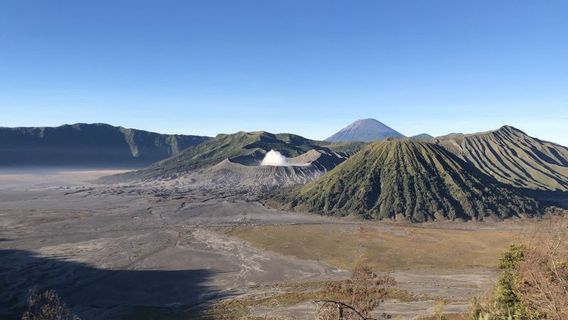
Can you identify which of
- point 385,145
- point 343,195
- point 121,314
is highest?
point 385,145

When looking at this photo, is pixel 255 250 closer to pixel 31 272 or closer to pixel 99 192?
pixel 31 272

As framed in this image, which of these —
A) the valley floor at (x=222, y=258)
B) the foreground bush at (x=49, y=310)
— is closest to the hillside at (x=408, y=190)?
the valley floor at (x=222, y=258)

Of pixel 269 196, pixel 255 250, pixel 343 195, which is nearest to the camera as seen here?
pixel 255 250

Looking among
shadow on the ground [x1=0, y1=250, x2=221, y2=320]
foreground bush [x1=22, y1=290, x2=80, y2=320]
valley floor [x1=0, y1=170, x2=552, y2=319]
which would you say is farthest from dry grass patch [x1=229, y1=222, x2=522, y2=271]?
foreground bush [x1=22, y1=290, x2=80, y2=320]

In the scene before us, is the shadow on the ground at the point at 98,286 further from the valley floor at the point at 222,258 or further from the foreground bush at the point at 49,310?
the foreground bush at the point at 49,310

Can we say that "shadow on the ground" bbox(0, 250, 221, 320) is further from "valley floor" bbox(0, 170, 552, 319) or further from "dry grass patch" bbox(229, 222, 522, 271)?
"dry grass patch" bbox(229, 222, 522, 271)

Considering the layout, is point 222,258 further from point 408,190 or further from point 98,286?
point 408,190

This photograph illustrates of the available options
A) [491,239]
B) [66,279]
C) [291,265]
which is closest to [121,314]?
[66,279]
